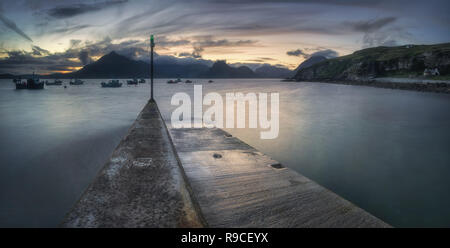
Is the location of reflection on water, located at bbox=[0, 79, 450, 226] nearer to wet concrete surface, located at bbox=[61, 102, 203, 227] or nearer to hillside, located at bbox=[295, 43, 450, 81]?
wet concrete surface, located at bbox=[61, 102, 203, 227]

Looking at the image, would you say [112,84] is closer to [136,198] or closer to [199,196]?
[199,196]

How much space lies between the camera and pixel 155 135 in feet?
20.4

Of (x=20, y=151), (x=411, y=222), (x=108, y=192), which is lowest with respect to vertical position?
(x=411, y=222)

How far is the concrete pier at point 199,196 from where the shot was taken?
2.29 meters

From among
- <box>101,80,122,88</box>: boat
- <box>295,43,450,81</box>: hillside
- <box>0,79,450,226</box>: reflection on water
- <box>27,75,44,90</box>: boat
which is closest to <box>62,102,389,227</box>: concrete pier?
<box>0,79,450,226</box>: reflection on water

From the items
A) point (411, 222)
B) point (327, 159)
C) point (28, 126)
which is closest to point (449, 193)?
point (411, 222)

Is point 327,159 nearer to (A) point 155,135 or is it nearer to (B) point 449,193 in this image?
(B) point 449,193

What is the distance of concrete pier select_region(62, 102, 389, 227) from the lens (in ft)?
7.50

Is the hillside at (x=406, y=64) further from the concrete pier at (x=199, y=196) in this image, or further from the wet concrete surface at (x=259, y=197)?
the concrete pier at (x=199, y=196)

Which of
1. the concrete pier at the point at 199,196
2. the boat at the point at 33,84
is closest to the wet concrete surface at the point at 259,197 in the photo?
the concrete pier at the point at 199,196

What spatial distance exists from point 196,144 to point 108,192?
4869 millimetres

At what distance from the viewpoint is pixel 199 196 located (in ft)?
12.5
